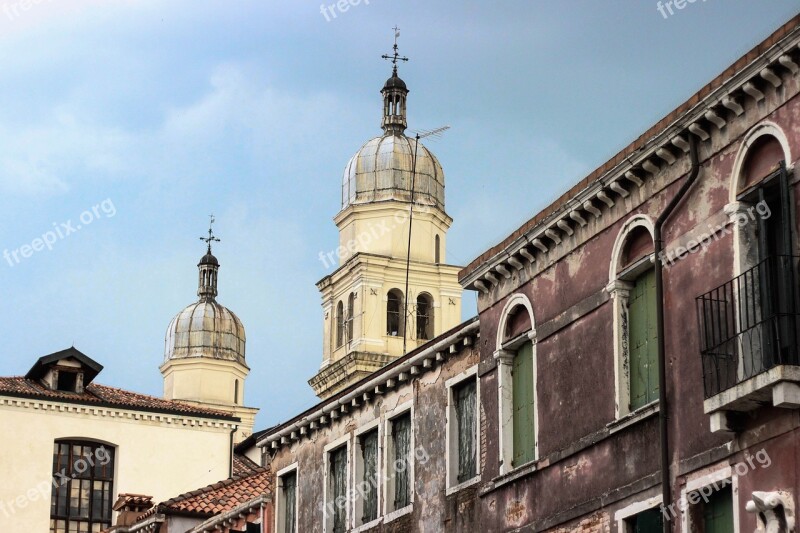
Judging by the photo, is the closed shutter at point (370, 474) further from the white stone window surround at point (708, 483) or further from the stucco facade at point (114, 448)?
the stucco facade at point (114, 448)

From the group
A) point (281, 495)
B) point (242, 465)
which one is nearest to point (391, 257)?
point (242, 465)

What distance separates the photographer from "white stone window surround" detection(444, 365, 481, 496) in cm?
2523

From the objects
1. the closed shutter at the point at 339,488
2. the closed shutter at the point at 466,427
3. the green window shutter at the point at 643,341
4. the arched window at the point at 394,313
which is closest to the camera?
the green window shutter at the point at 643,341

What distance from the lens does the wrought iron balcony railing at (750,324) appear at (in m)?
17.8

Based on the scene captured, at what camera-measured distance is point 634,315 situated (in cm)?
2150

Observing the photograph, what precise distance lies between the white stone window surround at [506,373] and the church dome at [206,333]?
224 ft

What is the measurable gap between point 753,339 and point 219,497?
22.2m

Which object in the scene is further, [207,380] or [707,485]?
[207,380]

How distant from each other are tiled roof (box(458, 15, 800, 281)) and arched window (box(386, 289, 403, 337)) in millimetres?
52218

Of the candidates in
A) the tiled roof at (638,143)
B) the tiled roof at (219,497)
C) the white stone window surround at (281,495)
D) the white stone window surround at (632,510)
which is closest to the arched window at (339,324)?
the tiled roof at (219,497)

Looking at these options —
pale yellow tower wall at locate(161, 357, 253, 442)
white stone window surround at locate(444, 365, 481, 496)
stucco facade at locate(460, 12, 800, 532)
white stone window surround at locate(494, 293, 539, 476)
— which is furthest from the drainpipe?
pale yellow tower wall at locate(161, 357, 253, 442)

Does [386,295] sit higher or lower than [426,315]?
higher

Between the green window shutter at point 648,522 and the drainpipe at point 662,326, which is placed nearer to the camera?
the drainpipe at point 662,326

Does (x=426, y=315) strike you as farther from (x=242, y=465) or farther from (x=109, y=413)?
(x=109, y=413)
